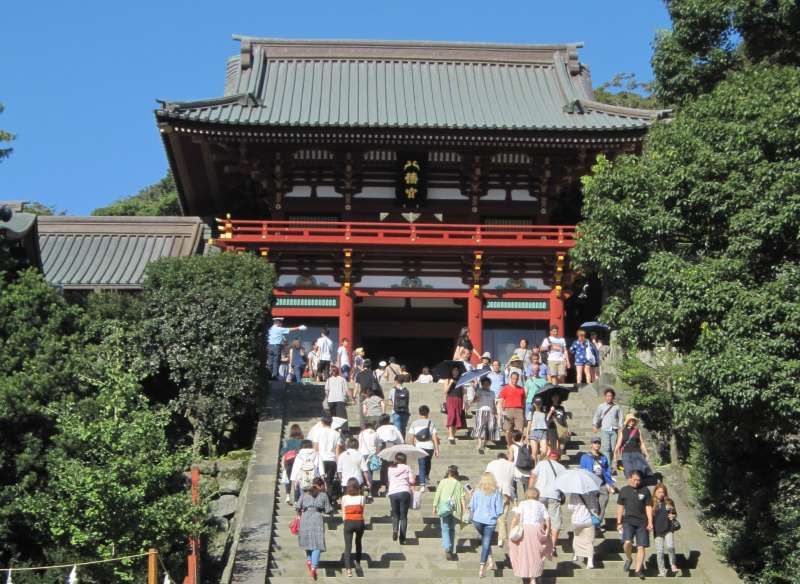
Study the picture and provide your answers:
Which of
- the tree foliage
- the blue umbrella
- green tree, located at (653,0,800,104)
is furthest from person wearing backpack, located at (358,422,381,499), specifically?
green tree, located at (653,0,800,104)

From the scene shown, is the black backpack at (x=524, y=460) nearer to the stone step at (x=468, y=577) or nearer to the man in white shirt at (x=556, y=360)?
the stone step at (x=468, y=577)

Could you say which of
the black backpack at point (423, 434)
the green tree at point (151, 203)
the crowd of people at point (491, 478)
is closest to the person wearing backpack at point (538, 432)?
the crowd of people at point (491, 478)

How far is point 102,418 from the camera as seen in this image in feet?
58.1

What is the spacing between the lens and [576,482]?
58.8ft

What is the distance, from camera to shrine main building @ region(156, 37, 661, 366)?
3203cm

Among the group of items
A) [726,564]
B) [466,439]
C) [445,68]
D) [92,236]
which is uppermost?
[445,68]

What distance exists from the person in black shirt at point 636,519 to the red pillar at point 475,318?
14.2 meters

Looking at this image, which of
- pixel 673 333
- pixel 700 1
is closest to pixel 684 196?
pixel 673 333

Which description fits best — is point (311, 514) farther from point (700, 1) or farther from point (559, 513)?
point (700, 1)

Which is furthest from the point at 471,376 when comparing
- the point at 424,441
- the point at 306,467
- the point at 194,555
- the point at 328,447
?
the point at 194,555

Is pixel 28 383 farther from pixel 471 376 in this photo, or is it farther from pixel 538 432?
pixel 538 432

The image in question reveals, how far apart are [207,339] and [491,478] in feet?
28.4

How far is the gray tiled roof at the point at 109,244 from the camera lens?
32.0 meters

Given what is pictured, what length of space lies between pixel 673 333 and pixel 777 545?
11.5 ft
